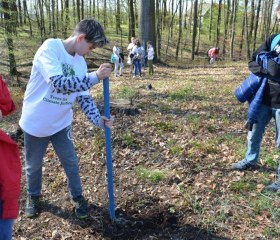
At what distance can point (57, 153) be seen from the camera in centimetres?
358

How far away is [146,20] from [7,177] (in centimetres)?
1784

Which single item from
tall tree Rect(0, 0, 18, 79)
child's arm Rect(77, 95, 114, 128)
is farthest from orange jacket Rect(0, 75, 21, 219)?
tall tree Rect(0, 0, 18, 79)

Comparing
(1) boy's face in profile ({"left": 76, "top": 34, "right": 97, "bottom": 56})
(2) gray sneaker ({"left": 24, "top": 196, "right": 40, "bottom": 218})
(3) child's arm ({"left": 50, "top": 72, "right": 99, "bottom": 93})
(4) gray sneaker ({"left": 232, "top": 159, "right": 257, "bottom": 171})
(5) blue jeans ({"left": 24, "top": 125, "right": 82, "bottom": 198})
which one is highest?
(1) boy's face in profile ({"left": 76, "top": 34, "right": 97, "bottom": 56})

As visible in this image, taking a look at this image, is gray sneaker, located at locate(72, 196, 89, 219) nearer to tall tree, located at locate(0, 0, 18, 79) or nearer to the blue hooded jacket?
the blue hooded jacket

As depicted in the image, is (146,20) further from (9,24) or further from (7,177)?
(7,177)

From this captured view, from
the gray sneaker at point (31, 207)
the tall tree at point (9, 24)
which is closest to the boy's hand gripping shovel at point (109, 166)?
the gray sneaker at point (31, 207)

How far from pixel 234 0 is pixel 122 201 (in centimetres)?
2919

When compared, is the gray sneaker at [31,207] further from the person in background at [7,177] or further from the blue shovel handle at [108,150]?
the person in background at [7,177]

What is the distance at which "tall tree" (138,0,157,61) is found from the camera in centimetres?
1873

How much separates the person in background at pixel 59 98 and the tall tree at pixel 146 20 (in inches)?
642

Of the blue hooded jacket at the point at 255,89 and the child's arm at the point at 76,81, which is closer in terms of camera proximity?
the child's arm at the point at 76,81

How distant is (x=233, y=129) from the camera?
20.6 feet

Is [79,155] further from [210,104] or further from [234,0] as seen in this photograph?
[234,0]

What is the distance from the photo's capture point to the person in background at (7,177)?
6.90 ft
